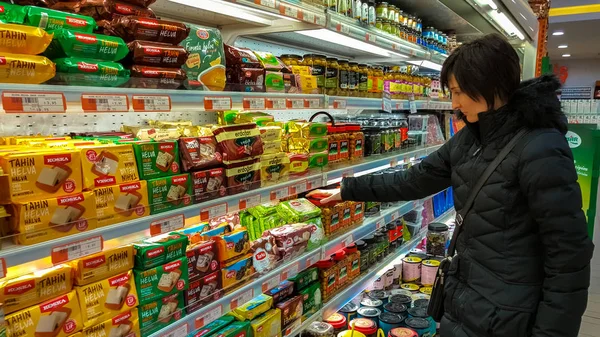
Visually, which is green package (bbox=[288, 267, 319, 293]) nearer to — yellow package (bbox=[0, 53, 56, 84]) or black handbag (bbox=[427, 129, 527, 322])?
black handbag (bbox=[427, 129, 527, 322])

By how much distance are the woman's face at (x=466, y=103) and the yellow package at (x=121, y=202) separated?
1106mm

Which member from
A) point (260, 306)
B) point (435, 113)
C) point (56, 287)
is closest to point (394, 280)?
point (260, 306)

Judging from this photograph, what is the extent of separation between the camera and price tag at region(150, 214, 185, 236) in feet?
4.25

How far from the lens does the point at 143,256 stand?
135 centimetres

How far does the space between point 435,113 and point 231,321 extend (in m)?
3.19

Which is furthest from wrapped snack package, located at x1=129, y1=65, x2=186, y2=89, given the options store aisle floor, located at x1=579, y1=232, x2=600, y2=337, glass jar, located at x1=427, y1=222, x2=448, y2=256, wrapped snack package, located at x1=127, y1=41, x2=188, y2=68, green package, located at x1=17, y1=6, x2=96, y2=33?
store aisle floor, located at x1=579, y1=232, x2=600, y2=337

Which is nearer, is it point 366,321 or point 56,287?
point 56,287

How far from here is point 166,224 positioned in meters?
1.33

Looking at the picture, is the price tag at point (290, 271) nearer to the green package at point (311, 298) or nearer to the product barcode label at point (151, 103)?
the green package at point (311, 298)

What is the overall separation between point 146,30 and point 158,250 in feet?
2.27

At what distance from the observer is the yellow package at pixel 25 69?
0.98 meters

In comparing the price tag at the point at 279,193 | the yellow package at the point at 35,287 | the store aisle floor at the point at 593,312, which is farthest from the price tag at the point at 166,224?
the store aisle floor at the point at 593,312

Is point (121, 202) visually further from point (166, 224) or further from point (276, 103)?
point (276, 103)

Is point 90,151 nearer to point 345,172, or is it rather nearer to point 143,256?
point 143,256
